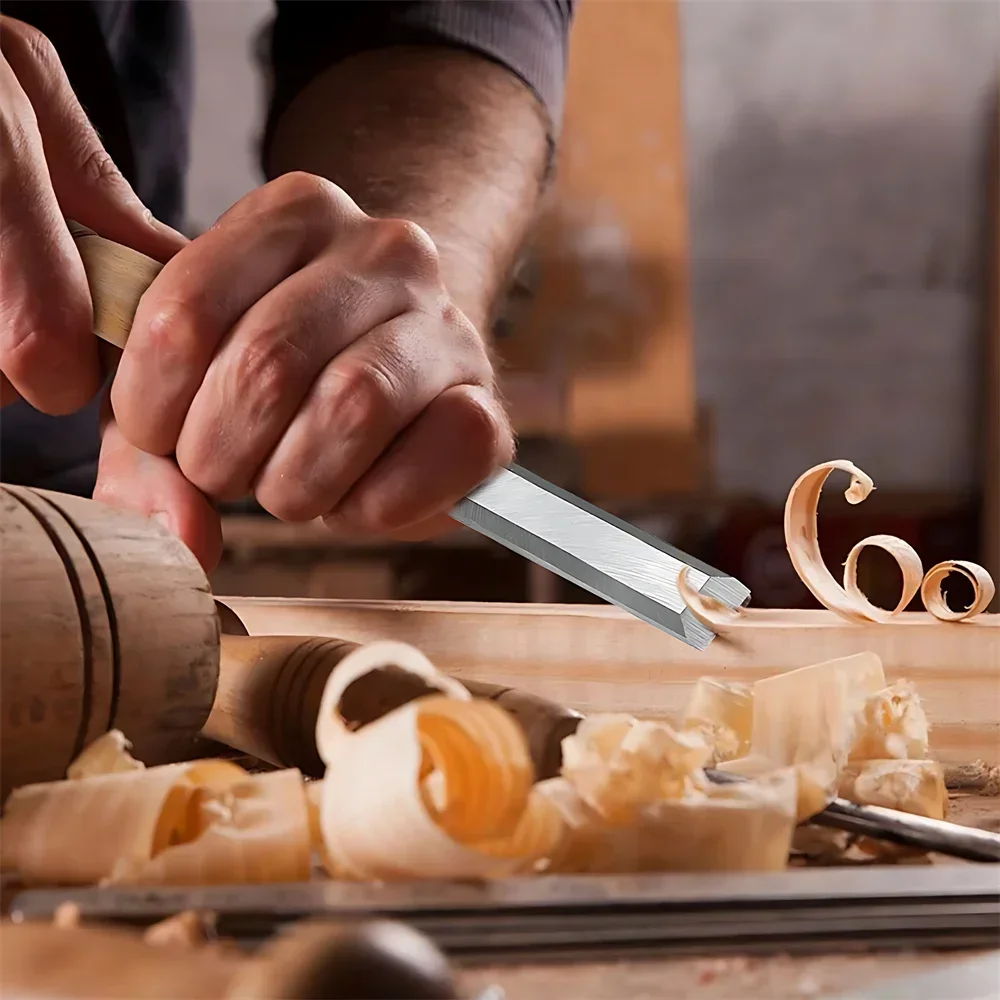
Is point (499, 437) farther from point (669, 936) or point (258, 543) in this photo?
point (258, 543)

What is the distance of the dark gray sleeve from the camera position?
46.3 inches

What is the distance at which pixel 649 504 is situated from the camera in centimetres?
220

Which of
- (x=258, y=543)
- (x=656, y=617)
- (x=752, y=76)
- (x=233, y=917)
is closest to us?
(x=233, y=917)

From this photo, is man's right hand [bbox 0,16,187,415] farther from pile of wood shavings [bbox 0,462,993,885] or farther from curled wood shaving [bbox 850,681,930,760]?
curled wood shaving [bbox 850,681,930,760]

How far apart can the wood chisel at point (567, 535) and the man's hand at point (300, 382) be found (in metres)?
0.02

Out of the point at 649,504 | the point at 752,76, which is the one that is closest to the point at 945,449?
the point at 649,504

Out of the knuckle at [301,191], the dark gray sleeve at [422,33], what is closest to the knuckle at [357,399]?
the knuckle at [301,191]

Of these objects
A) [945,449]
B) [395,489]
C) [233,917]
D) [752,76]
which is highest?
[752,76]

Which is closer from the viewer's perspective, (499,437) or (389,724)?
(389,724)

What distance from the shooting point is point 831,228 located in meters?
2.27

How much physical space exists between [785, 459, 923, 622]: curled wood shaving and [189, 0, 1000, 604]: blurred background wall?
5.01ft

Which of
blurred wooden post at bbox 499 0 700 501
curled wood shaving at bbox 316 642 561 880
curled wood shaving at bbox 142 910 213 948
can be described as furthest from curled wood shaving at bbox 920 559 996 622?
blurred wooden post at bbox 499 0 700 501

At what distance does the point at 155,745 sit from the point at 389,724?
16 centimetres

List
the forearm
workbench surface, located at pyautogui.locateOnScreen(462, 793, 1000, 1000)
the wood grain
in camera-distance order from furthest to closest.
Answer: the forearm
the wood grain
workbench surface, located at pyautogui.locateOnScreen(462, 793, 1000, 1000)
